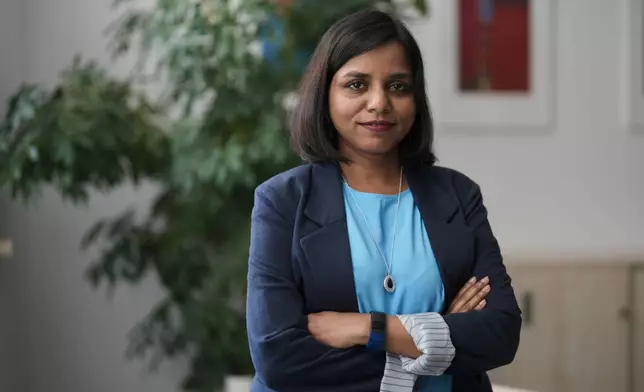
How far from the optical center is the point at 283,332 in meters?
1.37

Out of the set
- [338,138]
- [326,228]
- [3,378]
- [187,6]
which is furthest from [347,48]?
[3,378]

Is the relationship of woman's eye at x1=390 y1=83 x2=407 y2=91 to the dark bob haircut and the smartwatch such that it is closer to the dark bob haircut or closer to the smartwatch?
the dark bob haircut

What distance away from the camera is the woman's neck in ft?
4.82

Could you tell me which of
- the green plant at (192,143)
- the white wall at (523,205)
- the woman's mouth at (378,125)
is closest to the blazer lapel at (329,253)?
the woman's mouth at (378,125)

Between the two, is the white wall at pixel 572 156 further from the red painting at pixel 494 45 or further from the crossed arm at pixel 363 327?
the crossed arm at pixel 363 327

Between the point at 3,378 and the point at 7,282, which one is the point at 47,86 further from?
the point at 3,378

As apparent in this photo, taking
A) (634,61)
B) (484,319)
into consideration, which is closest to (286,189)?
(484,319)

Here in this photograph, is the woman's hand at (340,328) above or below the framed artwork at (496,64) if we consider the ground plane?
below

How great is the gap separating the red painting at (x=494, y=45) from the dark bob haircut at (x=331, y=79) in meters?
2.26

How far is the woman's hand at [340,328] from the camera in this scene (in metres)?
1.35

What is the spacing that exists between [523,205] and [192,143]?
1545 mm

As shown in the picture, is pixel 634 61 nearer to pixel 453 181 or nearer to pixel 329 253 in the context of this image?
pixel 453 181

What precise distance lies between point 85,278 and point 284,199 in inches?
84.6

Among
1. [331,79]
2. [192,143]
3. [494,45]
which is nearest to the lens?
[331,79]
